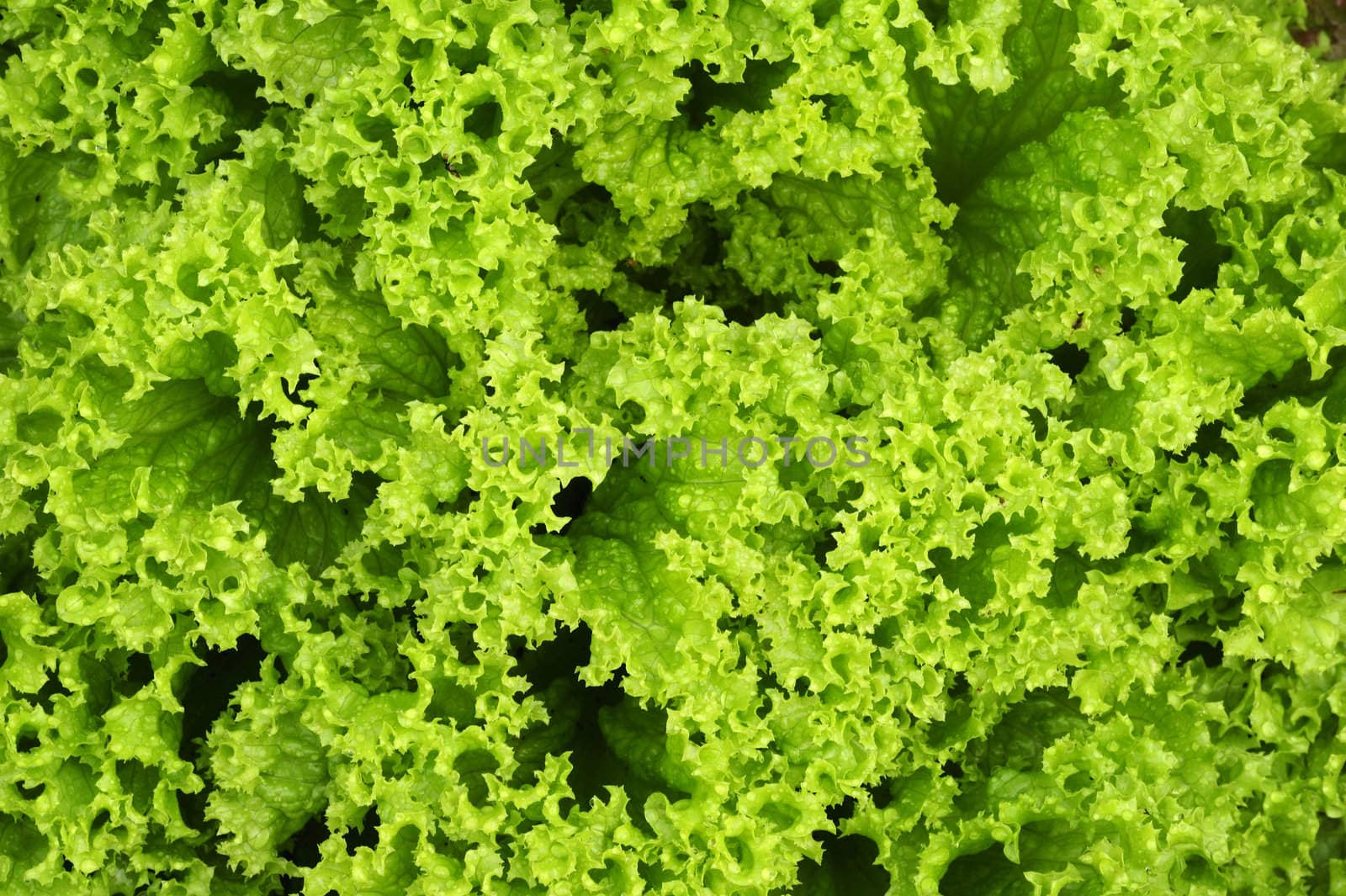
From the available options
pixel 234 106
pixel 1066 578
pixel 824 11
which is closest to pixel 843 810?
pixel 1066 578

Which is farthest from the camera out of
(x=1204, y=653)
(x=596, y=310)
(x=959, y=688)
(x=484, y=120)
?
(x=596, y=310)

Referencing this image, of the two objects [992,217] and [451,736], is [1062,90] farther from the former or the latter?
[451,736]

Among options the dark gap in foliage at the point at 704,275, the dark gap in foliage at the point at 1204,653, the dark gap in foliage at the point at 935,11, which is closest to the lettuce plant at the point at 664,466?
the dark gap in foliage at the point at 935,11

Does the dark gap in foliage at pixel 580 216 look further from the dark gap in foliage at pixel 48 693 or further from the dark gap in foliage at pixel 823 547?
the dark gap in foliage at pixel 48 693

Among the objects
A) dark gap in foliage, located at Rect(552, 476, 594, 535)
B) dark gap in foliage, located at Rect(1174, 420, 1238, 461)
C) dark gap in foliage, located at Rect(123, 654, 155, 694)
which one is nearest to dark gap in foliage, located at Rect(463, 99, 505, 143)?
dark gap in foliage, located at Rect(552, 476, 594, 535)

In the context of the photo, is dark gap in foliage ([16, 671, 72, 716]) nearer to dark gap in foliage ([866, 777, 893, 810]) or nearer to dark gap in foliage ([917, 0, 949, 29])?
dark gap in foliage ([866, 777, 893, 810])

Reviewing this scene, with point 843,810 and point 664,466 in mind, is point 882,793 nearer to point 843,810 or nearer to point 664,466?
point 843,810

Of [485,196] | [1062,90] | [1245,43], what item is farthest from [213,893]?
[1245,43]

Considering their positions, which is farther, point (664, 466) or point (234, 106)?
point (234, 106)
